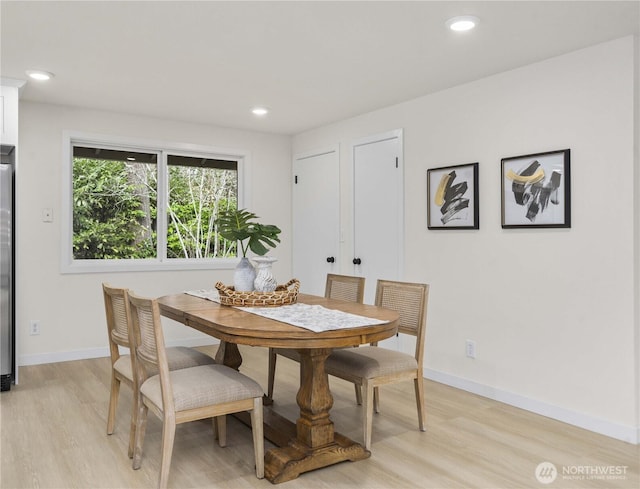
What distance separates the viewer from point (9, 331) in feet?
12.7

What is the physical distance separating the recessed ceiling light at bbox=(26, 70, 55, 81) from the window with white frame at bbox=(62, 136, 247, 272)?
3.12ft

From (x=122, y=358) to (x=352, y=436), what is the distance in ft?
4.59

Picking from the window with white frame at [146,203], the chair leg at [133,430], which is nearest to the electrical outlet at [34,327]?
the window with white frame at [146,203]

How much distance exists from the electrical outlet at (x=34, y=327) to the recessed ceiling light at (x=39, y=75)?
2.08 metres

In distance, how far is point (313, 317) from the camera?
2574mm

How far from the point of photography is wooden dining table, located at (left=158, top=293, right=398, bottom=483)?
7.30ft

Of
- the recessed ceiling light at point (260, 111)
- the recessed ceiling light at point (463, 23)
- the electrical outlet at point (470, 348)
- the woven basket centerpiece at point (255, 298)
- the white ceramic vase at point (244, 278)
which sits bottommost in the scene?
the electrical outlet at point (470, 348)

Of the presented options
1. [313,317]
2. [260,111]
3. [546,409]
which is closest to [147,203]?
[260,111]

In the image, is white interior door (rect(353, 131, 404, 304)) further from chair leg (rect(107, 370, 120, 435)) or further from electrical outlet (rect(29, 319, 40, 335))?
electrical outlet (rect(29, 319, 40, 335))

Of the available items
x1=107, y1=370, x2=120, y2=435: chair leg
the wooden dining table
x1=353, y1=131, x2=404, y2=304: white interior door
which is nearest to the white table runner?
the wooden dining table

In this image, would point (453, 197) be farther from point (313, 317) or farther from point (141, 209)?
point (141, 209)

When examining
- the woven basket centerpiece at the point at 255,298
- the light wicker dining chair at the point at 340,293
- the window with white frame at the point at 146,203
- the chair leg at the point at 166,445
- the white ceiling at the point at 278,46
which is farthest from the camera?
the window with white frame at the point at 146,203

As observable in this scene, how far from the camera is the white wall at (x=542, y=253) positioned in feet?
9.87

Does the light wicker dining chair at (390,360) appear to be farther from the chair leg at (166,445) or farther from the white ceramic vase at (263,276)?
the chair leg at (166,445)
